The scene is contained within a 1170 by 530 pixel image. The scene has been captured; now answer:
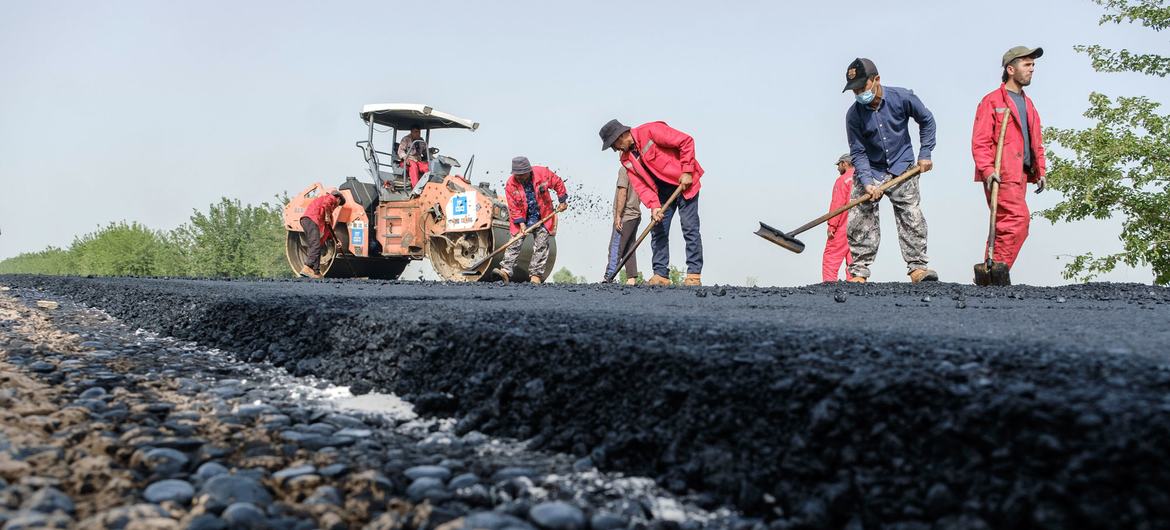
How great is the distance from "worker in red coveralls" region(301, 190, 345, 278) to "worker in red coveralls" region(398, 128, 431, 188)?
1262 millimetres

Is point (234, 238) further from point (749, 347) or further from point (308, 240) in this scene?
point (749, 347)

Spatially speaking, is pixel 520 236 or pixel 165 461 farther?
pixel 520 236

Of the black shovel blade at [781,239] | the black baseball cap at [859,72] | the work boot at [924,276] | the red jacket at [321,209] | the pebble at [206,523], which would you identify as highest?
the black baseball cap at [859,72]

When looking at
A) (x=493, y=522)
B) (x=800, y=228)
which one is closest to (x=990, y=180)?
(x=800, y=228)

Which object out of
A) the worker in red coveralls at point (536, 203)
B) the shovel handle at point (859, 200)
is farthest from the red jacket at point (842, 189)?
the worker in red coveralls at point (536, 203)

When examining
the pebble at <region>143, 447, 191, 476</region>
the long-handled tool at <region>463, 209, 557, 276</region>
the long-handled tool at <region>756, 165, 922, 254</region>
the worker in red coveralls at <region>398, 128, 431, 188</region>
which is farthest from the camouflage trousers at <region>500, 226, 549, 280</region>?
the pebble at <region>143, 447, 191, 476</region>

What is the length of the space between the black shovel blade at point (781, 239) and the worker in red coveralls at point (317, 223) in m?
8.19

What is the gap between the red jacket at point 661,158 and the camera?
7.73 m

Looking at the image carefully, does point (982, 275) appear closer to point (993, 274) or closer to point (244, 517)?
point (993, 274)

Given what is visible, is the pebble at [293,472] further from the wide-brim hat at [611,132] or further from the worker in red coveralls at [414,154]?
the worker in red coveralls at [414,154]

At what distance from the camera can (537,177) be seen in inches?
392

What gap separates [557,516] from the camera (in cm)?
122

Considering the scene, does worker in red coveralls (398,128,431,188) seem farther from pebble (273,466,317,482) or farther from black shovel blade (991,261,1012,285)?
pebble (273,466,317,482)

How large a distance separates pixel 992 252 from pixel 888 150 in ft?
3.81
